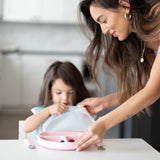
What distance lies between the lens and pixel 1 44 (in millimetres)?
5301

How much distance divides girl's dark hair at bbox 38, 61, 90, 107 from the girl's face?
0.06 ft

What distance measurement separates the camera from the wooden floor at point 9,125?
3355 millimetres

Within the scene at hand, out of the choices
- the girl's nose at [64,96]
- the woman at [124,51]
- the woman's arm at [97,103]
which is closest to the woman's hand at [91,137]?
the woman at [124,51]

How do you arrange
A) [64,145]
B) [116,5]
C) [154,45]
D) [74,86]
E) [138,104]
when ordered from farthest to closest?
[74,86]
[154,45]
[116,5]
[138,104]
[64,145]

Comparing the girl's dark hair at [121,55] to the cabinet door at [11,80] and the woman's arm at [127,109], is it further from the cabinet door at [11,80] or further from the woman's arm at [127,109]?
the cabinet door at [11,80]

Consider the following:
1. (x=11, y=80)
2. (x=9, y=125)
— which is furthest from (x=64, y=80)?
(x=11, y=80)

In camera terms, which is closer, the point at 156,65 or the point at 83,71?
the point at 156,65

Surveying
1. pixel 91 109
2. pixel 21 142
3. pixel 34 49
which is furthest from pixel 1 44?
pixel 21 142

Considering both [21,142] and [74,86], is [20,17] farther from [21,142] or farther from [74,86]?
[21,142]

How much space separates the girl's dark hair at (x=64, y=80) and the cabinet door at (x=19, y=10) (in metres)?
3.32

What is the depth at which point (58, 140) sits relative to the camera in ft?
3.65

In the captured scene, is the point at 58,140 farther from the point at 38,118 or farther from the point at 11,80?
the point at 11,80

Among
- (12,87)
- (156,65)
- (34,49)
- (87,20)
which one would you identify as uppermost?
(87,20)

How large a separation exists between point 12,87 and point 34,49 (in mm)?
866
